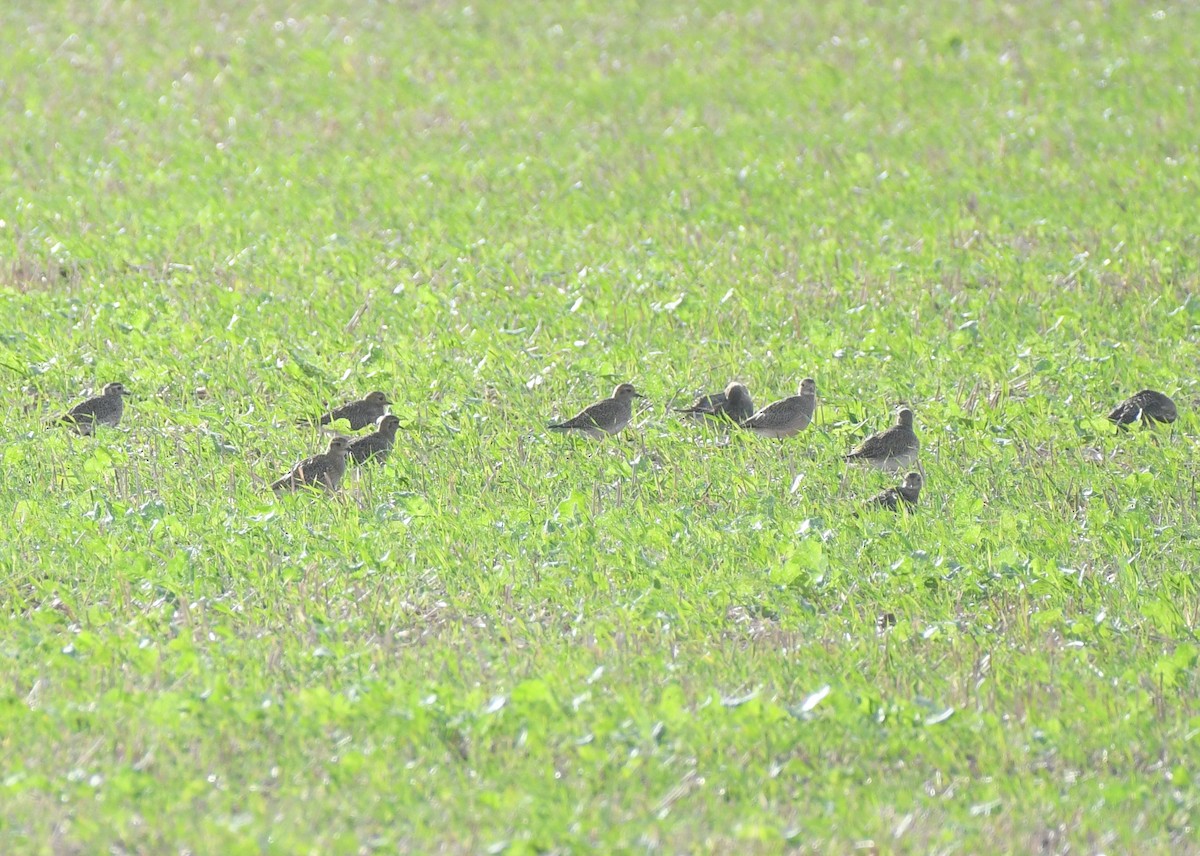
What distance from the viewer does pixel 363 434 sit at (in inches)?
437

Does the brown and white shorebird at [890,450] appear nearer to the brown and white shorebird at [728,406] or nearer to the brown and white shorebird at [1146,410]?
the brown and white shorebird at [728,406]

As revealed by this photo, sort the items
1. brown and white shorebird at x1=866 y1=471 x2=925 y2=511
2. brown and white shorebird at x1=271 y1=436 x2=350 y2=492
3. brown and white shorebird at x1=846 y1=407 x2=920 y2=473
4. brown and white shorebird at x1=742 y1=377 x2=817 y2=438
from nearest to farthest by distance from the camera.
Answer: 1. brown and white shorebird at x1=866 y1=471 x2=925 y2=511
2. brown and white shorebird at x1=271 y1=436 x2=350 y2=492
3. brown and white shorebird at x1=846 y1=407 x2=920 y2=473
4. brown and white shorebird at x1=742 y1=377 x2=817 y2=438

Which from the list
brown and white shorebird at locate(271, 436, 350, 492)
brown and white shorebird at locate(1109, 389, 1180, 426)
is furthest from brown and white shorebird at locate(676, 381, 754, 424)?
brown and white shorebird at locate(271, 436, 350, 492)

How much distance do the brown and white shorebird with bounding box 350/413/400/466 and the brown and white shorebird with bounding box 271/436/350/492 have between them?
121 mm

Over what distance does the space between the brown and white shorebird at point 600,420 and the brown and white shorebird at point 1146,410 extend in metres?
2.84

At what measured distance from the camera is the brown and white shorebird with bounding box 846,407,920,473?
10.6m

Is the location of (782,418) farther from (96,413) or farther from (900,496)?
(96,413)

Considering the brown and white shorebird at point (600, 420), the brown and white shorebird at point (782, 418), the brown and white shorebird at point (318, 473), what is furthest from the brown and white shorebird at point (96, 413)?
the brown and white shorebird at point (782, 418)

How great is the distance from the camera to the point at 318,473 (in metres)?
10.2

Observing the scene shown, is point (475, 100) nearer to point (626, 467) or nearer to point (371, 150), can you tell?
point (371, 150)

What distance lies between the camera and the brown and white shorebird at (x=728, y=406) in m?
11.5

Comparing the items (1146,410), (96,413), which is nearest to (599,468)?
(96,413)

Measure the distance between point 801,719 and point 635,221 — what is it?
9986 millimetres

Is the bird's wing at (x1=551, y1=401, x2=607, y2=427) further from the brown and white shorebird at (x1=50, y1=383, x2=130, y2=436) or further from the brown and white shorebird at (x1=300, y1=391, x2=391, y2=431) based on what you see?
the brown and white shorebird at (x1=50, y1=383, x2=130, y2=436)
